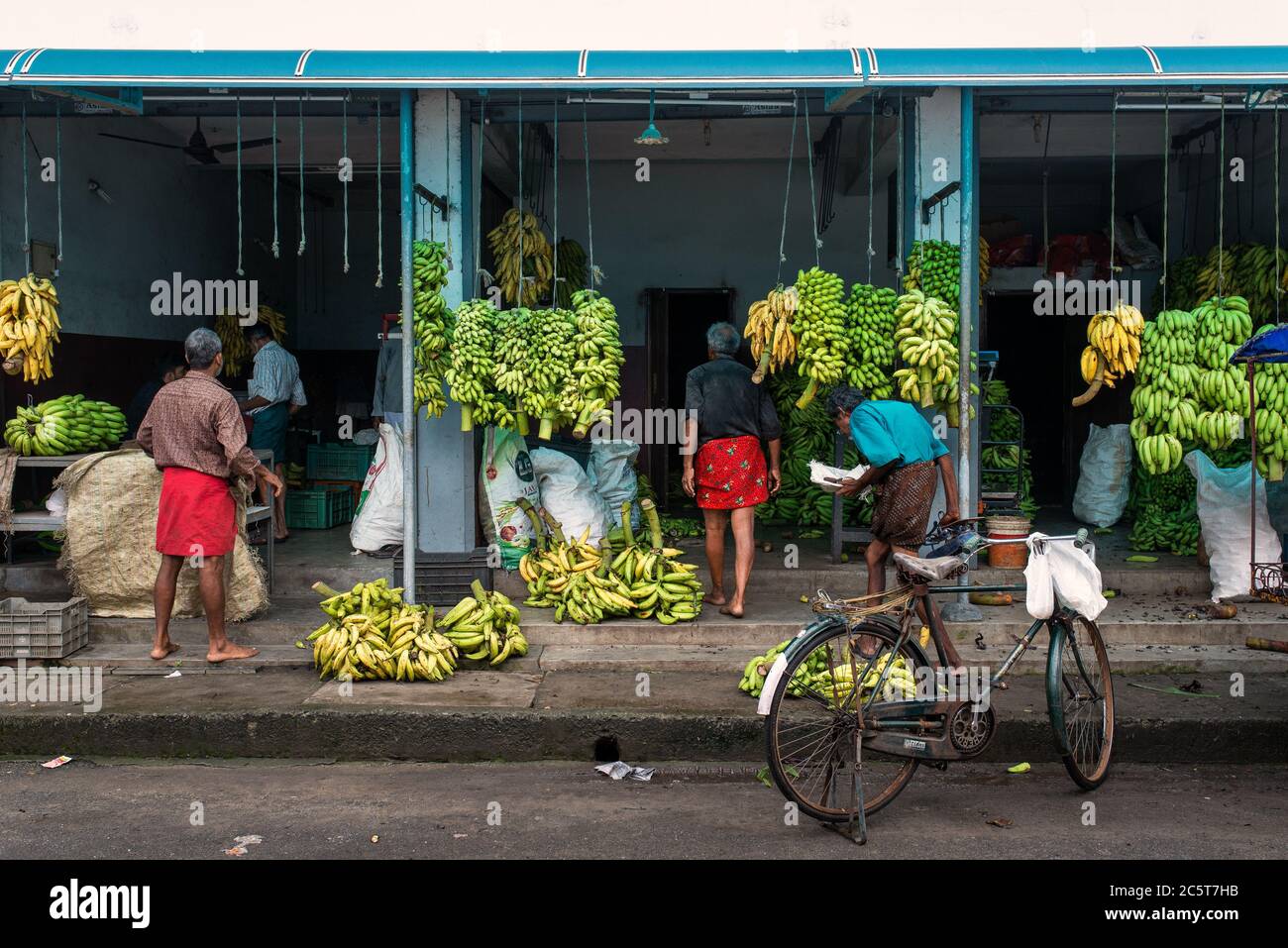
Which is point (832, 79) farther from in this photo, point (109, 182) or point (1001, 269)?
point (109, 182)

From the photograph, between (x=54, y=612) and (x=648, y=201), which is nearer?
(x=54, y=612)

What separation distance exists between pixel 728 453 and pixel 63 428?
4498 mm

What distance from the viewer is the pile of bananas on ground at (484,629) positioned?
22.2 ft

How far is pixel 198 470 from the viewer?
6641 millimetres

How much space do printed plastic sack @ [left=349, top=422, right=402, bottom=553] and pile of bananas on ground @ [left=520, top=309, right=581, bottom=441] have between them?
1.86m

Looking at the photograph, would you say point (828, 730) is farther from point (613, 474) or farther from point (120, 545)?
point (120, 545)

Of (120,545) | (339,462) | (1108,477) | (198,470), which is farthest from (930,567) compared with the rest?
(339,462)

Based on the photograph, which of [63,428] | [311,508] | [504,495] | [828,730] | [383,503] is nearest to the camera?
[828,730]

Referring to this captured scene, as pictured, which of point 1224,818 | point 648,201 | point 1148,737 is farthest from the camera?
point 648,201

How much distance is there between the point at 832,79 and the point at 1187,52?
2139 millimetres

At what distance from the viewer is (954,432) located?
26.2ft

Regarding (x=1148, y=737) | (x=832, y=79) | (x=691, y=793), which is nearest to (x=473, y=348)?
(x=832, y=79)

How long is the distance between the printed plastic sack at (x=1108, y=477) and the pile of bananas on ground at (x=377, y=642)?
641cm

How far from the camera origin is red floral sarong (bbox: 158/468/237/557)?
6621mm
